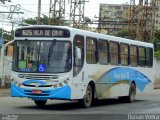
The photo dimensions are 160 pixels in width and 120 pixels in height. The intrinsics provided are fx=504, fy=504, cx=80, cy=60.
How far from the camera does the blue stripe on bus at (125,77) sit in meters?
21.2

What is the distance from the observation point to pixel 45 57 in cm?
1781

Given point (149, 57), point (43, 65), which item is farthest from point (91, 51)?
point (149, 57)

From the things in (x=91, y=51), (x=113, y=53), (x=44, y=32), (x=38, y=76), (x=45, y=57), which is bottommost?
(x=38, y=76)

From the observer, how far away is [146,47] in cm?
2605

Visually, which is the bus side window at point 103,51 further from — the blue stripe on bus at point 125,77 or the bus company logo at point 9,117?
the bus company logo at point 9,117

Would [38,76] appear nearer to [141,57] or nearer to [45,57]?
[45,57]

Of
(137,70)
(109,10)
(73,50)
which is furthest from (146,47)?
(109,10)

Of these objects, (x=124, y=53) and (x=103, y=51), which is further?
(x=124, y=53)

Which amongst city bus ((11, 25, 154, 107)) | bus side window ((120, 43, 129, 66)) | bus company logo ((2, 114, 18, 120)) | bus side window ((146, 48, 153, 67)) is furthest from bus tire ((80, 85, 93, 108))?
bus side window ((146, 48, 153, 67))

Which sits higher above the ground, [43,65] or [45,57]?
[45,57]

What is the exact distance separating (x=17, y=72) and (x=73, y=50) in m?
2.21

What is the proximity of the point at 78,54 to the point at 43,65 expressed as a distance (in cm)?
140

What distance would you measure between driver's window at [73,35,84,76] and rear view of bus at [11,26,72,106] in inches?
13.5

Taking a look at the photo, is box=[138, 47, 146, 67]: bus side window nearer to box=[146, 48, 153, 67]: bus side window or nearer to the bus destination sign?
box=[146, 48, 153, 67]: bus side window
